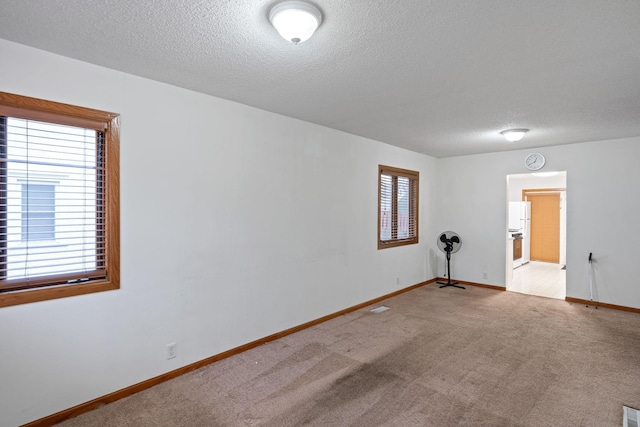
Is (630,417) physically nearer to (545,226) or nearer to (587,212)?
(587,212)

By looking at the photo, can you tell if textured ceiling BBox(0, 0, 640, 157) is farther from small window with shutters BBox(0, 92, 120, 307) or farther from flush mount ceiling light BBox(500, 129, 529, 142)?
flush mount ceiling light BBox(500, 129, 529, 142)

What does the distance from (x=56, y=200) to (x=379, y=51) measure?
2.45m

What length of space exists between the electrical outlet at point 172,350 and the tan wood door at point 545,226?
9.66 meters

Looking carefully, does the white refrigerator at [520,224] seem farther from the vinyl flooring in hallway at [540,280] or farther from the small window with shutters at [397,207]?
the small window with shutters at [397,207]

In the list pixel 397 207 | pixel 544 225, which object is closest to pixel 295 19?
pixel 397 207

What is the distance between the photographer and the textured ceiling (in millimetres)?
1698

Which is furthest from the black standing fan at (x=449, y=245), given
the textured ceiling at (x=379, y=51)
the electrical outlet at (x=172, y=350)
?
the electrical outlet at (x=172, y=350)

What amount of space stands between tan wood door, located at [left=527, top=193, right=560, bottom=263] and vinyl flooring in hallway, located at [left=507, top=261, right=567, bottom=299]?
0.38 meters

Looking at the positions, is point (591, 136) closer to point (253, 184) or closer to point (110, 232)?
point (253, 184)

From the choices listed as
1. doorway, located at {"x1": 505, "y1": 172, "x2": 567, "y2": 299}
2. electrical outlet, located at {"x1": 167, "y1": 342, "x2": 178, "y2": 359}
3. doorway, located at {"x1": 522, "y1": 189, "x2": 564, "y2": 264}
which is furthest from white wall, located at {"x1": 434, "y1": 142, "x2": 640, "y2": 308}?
electrical outlet, located at {"x1": 167, "y1": 342, "x2": 178, "y2": 359}

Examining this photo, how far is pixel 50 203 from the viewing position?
7.29 ft

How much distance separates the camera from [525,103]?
314cm

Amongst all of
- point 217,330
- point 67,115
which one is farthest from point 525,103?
point 67,115

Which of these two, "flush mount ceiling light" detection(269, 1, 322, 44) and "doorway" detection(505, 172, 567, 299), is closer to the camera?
"flush mount ceiling light" detection(269, 1, 322, 44)
